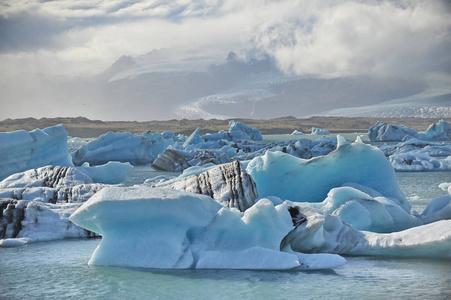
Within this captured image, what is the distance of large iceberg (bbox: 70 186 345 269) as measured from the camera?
18.6 feet

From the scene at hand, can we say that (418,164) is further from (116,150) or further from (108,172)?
(116,150)

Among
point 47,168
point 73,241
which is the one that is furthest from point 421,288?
point 47,168

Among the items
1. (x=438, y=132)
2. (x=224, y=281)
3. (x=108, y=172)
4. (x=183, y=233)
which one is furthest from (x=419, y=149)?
(x=224, y=281)

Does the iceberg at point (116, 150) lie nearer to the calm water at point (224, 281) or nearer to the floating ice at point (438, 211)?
the floating ice at point (438, 211)

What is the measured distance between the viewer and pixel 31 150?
50.6 feet

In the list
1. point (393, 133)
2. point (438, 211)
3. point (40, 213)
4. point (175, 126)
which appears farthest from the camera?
point (175, 126)

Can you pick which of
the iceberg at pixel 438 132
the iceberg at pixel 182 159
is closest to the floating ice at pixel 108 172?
the iceberg at pixel 182 159

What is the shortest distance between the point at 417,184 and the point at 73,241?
35.6 ft

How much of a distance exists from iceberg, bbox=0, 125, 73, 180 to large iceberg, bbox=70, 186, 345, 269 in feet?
31.0

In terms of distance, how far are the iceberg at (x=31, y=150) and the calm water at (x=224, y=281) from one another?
28.2 ft

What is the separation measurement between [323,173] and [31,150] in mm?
8938

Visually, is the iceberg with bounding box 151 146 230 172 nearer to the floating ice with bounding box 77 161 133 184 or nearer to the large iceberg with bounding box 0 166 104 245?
the floating ice with bounding box 77 161 133 184

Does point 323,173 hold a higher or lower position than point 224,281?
higher

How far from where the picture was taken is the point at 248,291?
491cm
